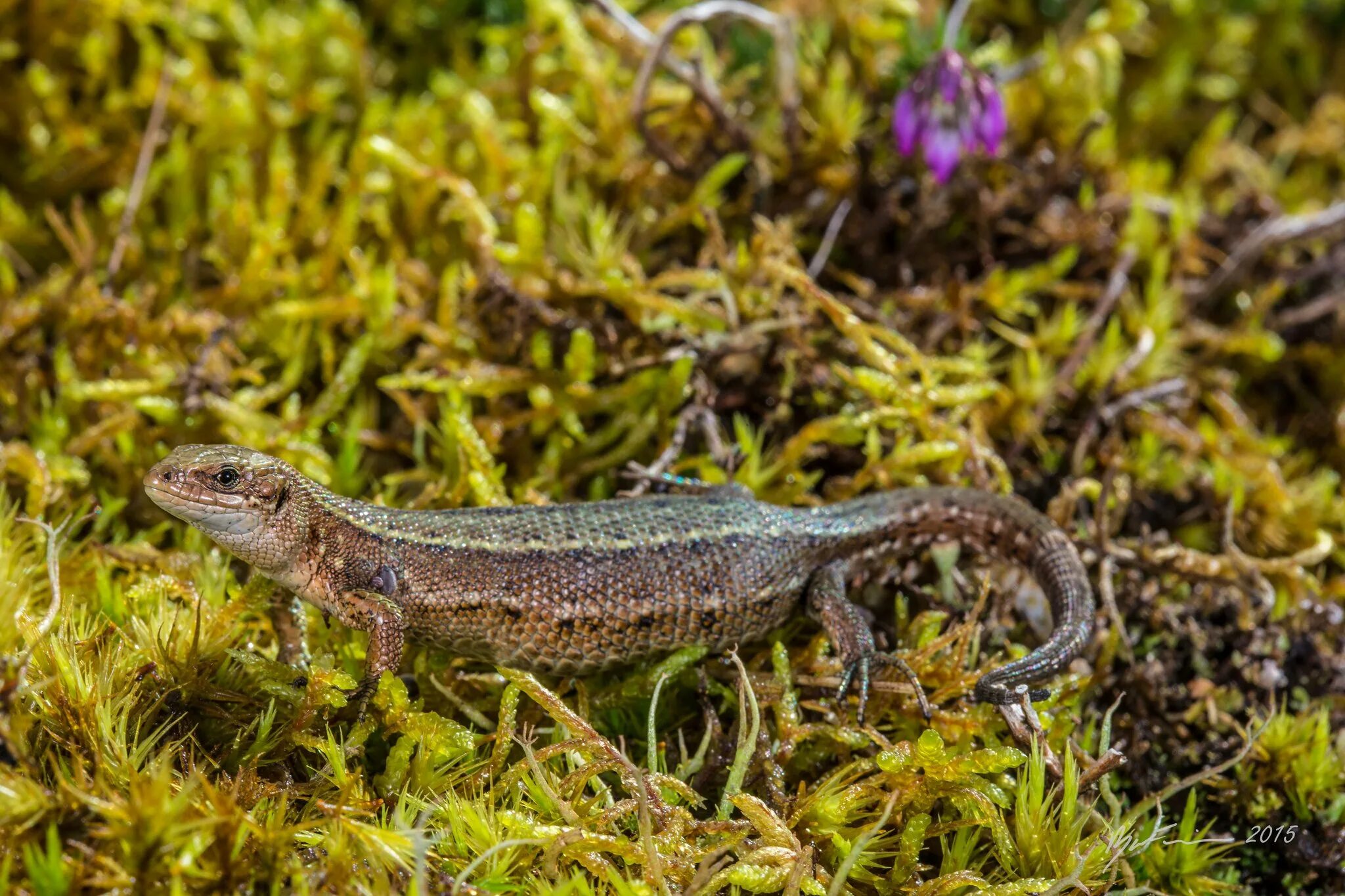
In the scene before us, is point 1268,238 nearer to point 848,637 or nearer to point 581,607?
point 848,637

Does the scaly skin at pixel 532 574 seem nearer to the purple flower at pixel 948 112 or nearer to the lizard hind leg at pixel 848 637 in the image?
the lizard hind leg at pixel 848 637

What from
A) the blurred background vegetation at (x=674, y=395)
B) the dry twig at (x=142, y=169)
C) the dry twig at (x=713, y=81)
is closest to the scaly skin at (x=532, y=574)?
the blurred background vegetation at (x=674, y=395)

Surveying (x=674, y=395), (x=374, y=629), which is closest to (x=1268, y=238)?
(x=674, y=395)

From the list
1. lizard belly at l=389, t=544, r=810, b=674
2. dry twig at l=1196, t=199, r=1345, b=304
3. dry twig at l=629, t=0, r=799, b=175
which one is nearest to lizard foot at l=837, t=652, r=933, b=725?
lizard belly at l=389, t=544, r=810, b=674

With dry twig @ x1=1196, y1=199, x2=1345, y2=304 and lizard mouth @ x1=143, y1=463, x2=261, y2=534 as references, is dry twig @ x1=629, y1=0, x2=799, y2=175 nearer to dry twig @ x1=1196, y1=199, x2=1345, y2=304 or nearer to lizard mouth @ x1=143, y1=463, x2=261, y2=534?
dry twig @ x1=1196, y1=199, x2=1345, y2=304

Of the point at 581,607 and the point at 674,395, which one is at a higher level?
the point at 674,395
